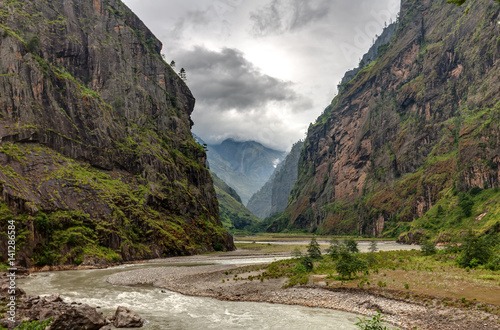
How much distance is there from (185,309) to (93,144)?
80529 mm

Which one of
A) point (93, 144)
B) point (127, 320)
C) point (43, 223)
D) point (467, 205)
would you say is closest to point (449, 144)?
point (467, 205)

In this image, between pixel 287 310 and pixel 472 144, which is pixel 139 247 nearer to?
pixel 287 310

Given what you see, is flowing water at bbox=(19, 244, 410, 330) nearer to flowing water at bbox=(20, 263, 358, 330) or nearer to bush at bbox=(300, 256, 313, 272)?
flowing water at bbox=(20, 263, 358, 330)

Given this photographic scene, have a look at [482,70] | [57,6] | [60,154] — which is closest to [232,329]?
[60,154]

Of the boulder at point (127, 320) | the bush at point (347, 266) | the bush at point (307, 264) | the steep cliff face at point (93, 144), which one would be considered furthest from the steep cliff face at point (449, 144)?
the steep cliff face at point (93, 144)

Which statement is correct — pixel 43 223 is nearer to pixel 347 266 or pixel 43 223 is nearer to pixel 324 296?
pixel 324 296

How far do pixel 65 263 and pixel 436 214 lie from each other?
12711 cm

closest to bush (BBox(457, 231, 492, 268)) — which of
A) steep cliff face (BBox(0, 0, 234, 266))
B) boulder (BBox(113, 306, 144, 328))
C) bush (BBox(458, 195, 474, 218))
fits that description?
boulder (BBox(113, 306, 144, 328))

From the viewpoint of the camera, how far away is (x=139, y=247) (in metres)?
84.6

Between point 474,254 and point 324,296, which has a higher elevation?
point 474,254

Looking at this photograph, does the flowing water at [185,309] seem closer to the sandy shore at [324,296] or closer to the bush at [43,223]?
the sandy shore at [324,296]

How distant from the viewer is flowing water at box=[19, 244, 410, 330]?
30358 mm

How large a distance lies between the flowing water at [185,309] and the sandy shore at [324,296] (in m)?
2.22

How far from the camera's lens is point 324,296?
38750 mm
